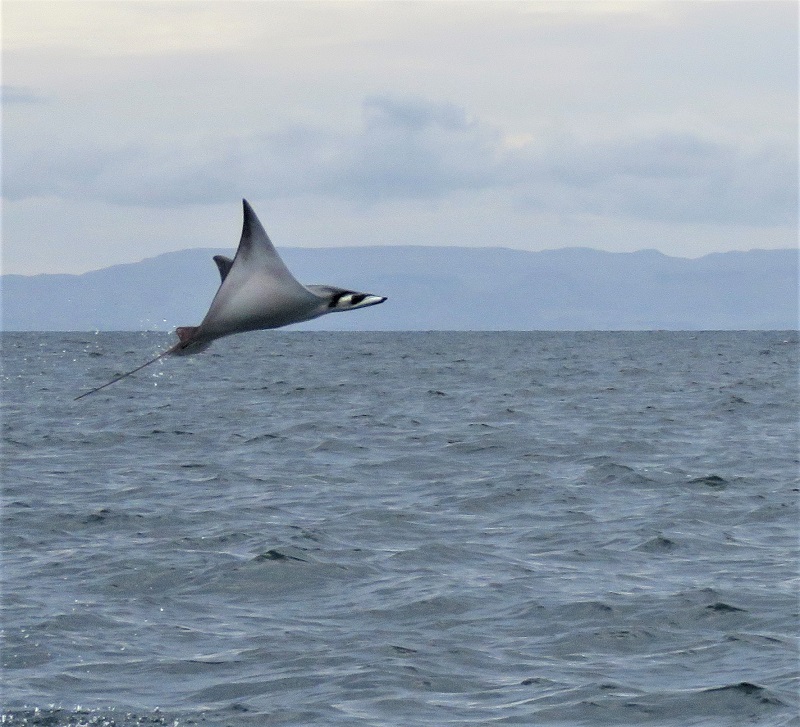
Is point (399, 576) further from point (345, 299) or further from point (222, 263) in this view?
point (345, 299)

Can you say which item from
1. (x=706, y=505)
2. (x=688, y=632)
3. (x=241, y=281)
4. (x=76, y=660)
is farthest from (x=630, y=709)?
(x=706, y=505)

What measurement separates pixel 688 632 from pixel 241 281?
288 inches

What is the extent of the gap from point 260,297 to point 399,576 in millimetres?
8286

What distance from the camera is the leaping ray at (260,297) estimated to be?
5.48 meters

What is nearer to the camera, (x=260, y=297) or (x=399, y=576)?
(x=260, y=297)

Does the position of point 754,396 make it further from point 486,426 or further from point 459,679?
point 459,679

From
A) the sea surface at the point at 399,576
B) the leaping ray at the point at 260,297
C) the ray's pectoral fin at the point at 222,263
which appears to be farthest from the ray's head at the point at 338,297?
the sea surface at the point at 399,576

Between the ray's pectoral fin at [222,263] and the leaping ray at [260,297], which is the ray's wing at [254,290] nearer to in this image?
the leaping ray at [260,297]

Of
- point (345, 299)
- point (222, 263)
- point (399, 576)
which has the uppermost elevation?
point (222, 263)

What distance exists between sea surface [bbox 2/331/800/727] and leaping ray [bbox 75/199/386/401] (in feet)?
15.6

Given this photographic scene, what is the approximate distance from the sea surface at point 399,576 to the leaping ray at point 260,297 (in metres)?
4.75

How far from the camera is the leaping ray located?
5.48 metres

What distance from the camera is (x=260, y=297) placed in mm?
5543

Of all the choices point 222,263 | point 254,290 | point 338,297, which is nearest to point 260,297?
point 254,290
